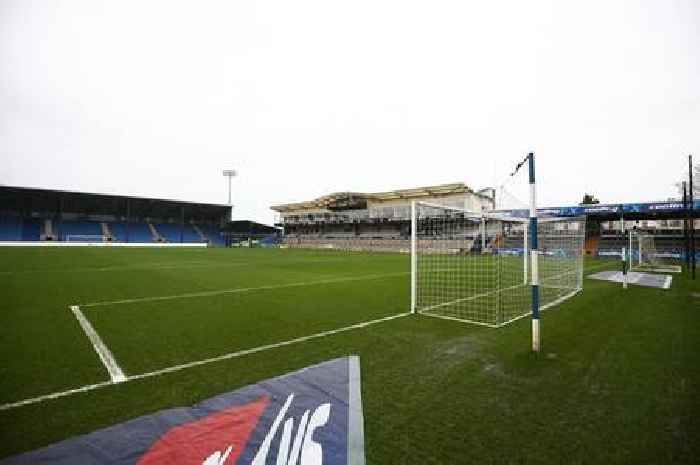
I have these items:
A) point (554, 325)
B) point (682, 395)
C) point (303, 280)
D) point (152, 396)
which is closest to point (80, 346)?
point (152, 396)

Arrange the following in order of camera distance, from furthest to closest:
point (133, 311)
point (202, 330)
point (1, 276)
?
point (1, 276) < point (133, 311) < point (202, 330)

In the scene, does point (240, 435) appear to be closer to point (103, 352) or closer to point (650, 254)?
point (103, 352)

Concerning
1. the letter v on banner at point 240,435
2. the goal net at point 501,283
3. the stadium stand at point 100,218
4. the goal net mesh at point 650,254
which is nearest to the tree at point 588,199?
the goal net mesh at point 650,254

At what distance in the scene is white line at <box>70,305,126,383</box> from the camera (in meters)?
4.02

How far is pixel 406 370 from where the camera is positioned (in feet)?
13.9

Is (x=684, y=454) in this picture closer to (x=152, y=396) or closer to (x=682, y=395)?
(x=682, y=395)

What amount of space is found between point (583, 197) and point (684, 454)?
3136 inches

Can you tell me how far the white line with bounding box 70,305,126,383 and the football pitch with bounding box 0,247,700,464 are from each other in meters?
0.03

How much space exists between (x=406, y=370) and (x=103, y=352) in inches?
160

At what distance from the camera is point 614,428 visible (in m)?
2.93

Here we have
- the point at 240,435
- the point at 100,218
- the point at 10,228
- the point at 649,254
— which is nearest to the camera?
the point at 240,435

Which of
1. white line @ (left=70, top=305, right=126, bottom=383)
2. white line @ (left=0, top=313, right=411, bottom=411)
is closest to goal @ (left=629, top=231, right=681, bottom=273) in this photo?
white line @ (left=0, top=313, right=411, bottom=411)

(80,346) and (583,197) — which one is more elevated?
(583,197)

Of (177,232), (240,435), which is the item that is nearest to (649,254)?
(240,435)
